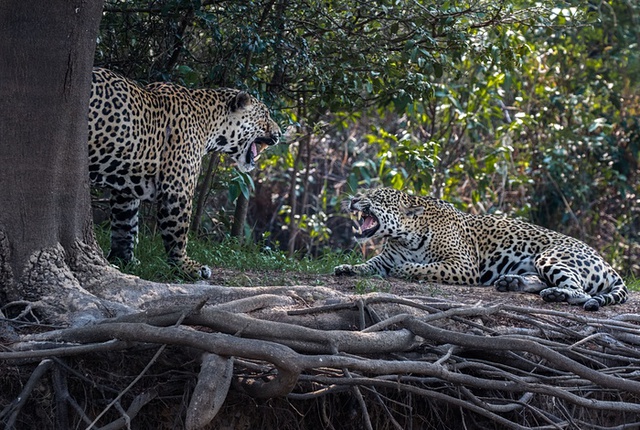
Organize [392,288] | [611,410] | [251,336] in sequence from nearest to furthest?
[251,336] → [611,410] → [392,288]

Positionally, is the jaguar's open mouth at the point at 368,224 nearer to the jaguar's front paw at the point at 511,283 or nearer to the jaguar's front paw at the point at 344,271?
the jaguar's front paw at the point at 344,271

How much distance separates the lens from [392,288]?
737 cm

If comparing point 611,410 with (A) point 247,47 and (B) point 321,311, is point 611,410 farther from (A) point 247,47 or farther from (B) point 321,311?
(A) point 247,47

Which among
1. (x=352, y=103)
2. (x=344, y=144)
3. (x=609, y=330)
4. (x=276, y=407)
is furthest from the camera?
(x=344, y=144)

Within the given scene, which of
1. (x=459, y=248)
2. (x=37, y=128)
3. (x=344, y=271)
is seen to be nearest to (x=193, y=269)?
(x=344, y=271)

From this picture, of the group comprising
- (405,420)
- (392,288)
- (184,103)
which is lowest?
(405,420)

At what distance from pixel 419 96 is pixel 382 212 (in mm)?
1417

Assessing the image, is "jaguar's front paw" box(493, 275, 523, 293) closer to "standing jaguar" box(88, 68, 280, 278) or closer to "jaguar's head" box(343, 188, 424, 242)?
"jaguar's head" box(343, 188, 424, 242)

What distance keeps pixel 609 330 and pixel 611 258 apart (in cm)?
808

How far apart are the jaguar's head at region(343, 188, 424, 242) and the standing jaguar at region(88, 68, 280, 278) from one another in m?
1.42

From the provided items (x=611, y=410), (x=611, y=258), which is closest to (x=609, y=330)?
(x=611, y=410)

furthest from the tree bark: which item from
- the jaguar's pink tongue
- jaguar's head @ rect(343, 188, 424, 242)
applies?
the jaguar's pink tongue

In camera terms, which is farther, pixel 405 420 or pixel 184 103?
pixel 184 103

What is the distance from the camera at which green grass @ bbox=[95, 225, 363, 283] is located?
7.29 metres
